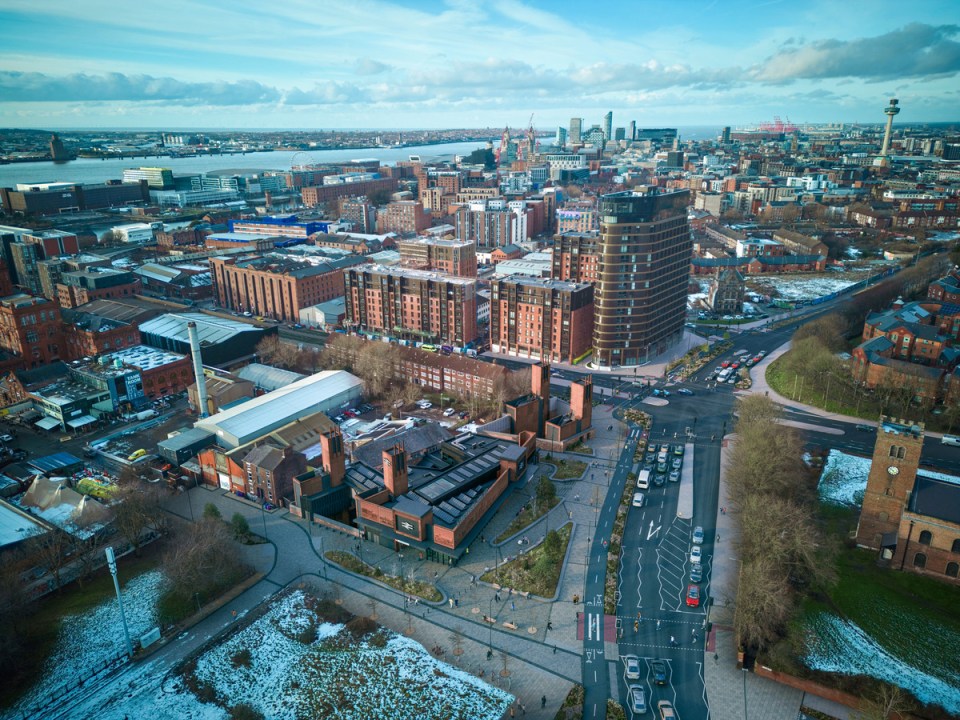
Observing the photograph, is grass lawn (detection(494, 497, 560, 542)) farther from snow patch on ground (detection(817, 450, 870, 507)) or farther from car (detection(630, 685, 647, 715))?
snow patch on ground (detection(817, 450, 870, 507))

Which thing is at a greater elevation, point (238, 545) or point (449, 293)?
point (449, 293)

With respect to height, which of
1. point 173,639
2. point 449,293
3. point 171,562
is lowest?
point 173,639

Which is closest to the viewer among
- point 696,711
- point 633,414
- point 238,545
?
point 696,711

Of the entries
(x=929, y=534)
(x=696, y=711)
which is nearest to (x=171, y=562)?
(x=696, y=711)

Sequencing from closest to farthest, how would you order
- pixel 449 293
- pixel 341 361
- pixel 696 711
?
pixel 696 711 → pixel 341 361 → pixel 449 293

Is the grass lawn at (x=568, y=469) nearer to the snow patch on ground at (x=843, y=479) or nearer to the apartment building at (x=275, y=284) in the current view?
the snow patch on ground at (x=843, y=479)

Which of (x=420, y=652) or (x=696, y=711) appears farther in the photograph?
(x=420, y=652)

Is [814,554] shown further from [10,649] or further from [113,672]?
[10,649]

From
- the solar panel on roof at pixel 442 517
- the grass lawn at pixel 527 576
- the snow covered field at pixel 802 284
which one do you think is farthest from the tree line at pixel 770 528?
the snow covered field at pixel 802 284
